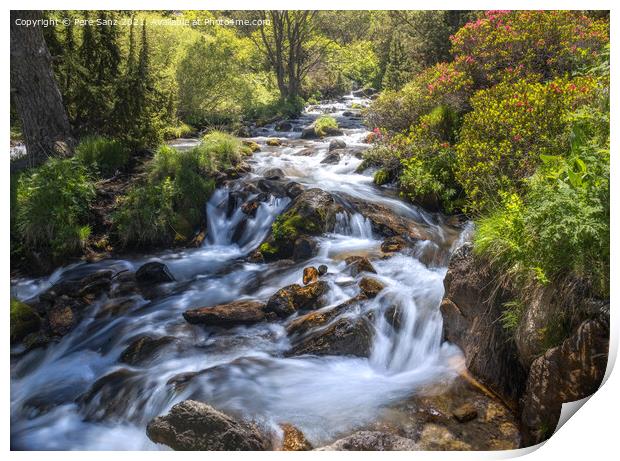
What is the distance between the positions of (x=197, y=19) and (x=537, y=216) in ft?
10.2

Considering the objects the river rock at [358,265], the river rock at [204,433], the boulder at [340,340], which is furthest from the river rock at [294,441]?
the river rock at [358,265]

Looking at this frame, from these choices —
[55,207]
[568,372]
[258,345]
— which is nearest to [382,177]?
[258,345]

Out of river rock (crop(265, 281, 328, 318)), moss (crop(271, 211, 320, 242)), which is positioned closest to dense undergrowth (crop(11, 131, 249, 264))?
moss (crop(271, 211, 320, 242))

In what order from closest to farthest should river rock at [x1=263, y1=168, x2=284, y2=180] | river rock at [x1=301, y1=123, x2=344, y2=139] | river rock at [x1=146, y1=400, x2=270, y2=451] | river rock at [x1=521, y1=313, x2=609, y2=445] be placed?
river rock at [x1=521, y1=313, x2=609, y2=445] < river rock at [x1=146, y1=400, x2=270, y2=451] < river rock at [x1=263, y1=168, x2=284, y2=180] < river rock at [x1=301, y1=123, x2=344, y2=139]

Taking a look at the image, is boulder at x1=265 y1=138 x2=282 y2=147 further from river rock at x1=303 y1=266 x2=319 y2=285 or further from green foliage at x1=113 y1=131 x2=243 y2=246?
river rock at x1=303 y1=266 x2=319 y2=285

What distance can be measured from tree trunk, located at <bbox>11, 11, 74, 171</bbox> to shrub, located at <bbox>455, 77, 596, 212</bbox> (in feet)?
14.0

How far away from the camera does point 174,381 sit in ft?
12.4

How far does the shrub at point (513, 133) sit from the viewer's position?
15.1ft

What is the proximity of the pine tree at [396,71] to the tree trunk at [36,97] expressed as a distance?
13.3ft

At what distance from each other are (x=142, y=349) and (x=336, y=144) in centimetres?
509

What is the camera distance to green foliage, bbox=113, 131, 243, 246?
4629 mm

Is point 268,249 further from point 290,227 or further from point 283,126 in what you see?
point 283,126

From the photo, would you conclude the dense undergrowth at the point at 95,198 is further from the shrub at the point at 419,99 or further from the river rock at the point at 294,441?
the shrub at the point at 419,99

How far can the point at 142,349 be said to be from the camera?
13.5ft
